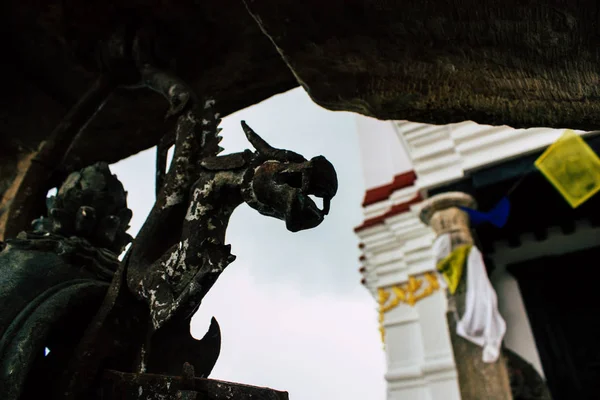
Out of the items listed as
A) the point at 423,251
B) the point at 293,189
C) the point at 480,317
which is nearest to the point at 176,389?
Answer: the point at 293,189

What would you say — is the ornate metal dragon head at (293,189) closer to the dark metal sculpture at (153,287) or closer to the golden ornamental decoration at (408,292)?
the dark metal sculpture at (153,287)

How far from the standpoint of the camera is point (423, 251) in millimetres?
3547

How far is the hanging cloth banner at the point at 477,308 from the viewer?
251 centimetres

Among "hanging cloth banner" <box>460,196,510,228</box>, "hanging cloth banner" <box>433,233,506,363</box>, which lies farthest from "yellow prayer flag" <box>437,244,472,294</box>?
"hanging cloth banner" <box>460,196,510,228</box>

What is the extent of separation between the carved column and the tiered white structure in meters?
0.43

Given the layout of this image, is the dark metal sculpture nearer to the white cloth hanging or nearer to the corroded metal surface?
the corroded metal surface

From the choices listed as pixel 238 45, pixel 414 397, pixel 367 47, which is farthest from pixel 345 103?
pixel 414 397

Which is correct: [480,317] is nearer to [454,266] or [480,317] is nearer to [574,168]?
[454,266]

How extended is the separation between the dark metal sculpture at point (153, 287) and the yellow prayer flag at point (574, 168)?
8.38 feet

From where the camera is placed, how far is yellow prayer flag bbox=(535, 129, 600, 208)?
8.63 ft

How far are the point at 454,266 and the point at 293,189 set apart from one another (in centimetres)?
244

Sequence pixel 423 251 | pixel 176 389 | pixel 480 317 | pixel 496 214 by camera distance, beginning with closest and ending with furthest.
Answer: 1. pixel 176 389
2. pixel 480 317
3. pixel 496 214
4. pixel 423 251

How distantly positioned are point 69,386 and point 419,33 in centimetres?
61

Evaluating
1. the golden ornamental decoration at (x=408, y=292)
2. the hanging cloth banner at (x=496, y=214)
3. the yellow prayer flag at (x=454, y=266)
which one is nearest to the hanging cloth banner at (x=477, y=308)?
the yellow prayer flag at (x=454, y=266)
